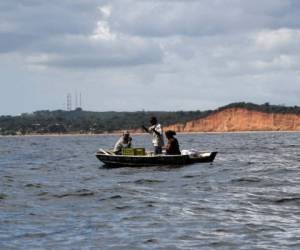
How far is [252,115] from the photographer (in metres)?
185

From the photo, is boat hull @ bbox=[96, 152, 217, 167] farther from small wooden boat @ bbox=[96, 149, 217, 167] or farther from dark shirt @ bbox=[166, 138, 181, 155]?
dark shirt @ bbox=[166, 138, 181, 155]

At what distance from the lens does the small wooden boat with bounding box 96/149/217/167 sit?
3409cm

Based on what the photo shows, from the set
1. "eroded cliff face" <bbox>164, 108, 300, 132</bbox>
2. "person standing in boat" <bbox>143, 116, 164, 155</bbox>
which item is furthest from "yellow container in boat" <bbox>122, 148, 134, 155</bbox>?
"eroded cliff face" <bbox>164, 108, 300, 132</bbox>

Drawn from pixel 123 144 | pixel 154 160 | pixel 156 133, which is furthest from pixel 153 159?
pixel 123 144

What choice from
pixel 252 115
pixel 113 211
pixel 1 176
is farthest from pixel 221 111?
pixel 113 211

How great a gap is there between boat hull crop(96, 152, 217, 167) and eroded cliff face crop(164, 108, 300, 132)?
147271 mm

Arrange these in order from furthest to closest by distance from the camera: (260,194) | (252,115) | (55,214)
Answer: (252,115) < (260,194) < (55,214)

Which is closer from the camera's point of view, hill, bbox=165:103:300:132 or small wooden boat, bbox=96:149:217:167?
small wooden boat, bbox=96:149:217:167

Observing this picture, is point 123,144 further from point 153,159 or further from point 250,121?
point 250,121

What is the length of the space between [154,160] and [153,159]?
7 cm

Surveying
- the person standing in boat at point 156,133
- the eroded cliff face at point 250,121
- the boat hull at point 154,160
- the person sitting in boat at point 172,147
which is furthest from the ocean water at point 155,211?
the eroded cliff face at point 250,121

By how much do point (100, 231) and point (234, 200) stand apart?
549 cm

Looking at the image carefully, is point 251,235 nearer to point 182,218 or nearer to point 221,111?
point 182,218

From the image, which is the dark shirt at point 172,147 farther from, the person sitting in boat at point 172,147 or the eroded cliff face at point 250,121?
the eroded cliff face at point 250,121
